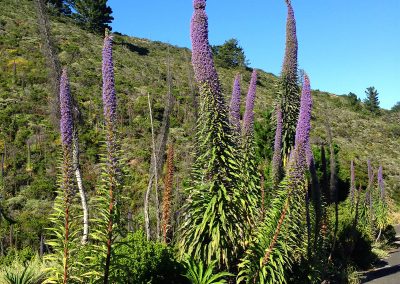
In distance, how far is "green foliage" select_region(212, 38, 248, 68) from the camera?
2292 inches

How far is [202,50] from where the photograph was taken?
6.40 metres

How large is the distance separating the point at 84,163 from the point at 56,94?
13958mm

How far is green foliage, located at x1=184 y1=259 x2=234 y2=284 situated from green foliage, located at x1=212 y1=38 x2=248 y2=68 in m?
52.2

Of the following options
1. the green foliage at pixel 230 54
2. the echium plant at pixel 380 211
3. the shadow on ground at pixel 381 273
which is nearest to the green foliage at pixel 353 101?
the green foliage at pixel 230 54

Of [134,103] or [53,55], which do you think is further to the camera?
[134,103]

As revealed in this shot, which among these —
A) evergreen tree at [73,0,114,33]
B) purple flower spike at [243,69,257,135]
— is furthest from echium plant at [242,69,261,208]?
evergreen tree at [73,0,114,33]

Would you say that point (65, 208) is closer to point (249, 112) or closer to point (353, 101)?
point (249, 112)

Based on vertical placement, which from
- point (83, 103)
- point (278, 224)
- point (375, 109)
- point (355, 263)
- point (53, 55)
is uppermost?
point (375, 109)

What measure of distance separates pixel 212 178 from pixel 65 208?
2.71 metres

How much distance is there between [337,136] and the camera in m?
44.4

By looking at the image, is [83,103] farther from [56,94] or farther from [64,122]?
[64,122]

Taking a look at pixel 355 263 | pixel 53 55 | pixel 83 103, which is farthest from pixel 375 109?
pixel 53 55

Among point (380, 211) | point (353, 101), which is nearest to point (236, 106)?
point (380, 211)

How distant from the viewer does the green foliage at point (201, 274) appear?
659cm
